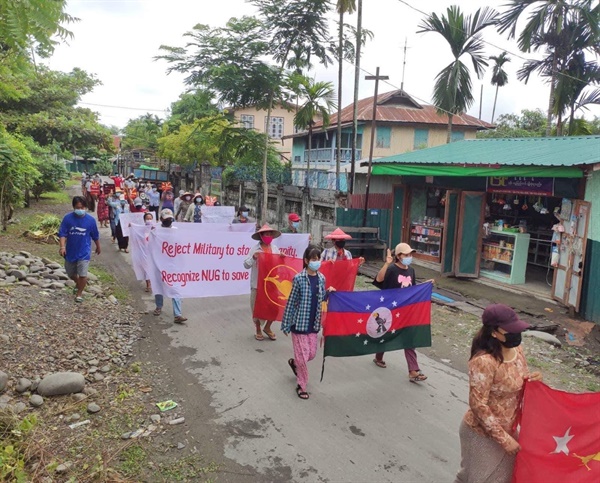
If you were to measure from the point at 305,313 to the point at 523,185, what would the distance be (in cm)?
746

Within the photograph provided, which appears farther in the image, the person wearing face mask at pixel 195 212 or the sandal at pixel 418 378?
the person wearing face mask at pixel 195 212

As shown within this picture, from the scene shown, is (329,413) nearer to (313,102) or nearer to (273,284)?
(273,284)

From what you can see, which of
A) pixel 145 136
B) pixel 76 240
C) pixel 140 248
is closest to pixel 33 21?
pixel 76 240

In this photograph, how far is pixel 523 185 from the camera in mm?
10633

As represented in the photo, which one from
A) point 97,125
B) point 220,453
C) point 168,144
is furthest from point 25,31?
point 168,144

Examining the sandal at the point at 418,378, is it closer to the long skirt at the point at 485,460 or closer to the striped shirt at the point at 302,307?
the striped shirt at the point at 302,307

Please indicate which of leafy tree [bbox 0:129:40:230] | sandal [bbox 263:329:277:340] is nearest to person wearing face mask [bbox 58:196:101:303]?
sandal [bbox 263:329:277:340]

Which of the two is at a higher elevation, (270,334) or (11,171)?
→ (11,171)

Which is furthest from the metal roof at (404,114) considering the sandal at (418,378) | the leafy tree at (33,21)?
the leafy tree at (33,21)

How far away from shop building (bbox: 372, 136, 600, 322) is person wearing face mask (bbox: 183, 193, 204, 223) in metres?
5.34

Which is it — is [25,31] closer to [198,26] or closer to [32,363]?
[32,363]

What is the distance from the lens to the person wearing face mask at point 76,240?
7805 millimetres

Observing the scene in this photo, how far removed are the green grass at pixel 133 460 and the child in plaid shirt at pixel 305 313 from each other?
1.82 meters

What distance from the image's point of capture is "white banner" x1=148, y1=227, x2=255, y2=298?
7934 mm
